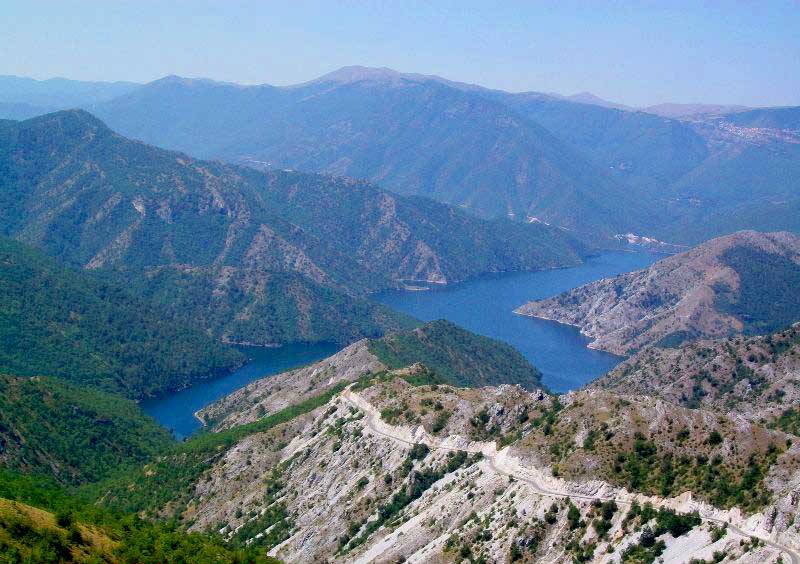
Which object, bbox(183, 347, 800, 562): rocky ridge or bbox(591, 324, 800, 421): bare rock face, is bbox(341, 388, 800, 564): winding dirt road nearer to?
bbox(183, 347, 800, 562): rocky ridge

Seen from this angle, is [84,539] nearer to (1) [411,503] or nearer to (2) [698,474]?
(1) [411,503]

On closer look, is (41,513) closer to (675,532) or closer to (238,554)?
(238,554)

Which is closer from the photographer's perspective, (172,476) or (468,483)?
(468,483)

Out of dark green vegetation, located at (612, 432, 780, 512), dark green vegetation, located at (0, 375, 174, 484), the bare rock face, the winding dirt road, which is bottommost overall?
dark green vegetation, located at (0, 375, 174, 484)

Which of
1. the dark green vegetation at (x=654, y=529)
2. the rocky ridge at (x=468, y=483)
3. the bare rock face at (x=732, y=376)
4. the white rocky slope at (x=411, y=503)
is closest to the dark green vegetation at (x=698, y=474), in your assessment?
the rocky ridge at (x=468, y=483)

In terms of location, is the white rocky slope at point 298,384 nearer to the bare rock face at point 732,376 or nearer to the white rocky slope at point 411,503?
the white rocky slope at point 411,503

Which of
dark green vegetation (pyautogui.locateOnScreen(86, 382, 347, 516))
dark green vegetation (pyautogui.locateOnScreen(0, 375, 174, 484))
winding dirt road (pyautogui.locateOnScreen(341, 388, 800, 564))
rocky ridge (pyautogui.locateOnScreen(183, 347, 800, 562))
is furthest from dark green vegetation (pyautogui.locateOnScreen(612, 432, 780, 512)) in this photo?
dark green vegetation (pyautogui.locateOnScreen(0, 375, 174, 484))

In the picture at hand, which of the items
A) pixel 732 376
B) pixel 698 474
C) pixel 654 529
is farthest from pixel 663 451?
pixel 732 376
